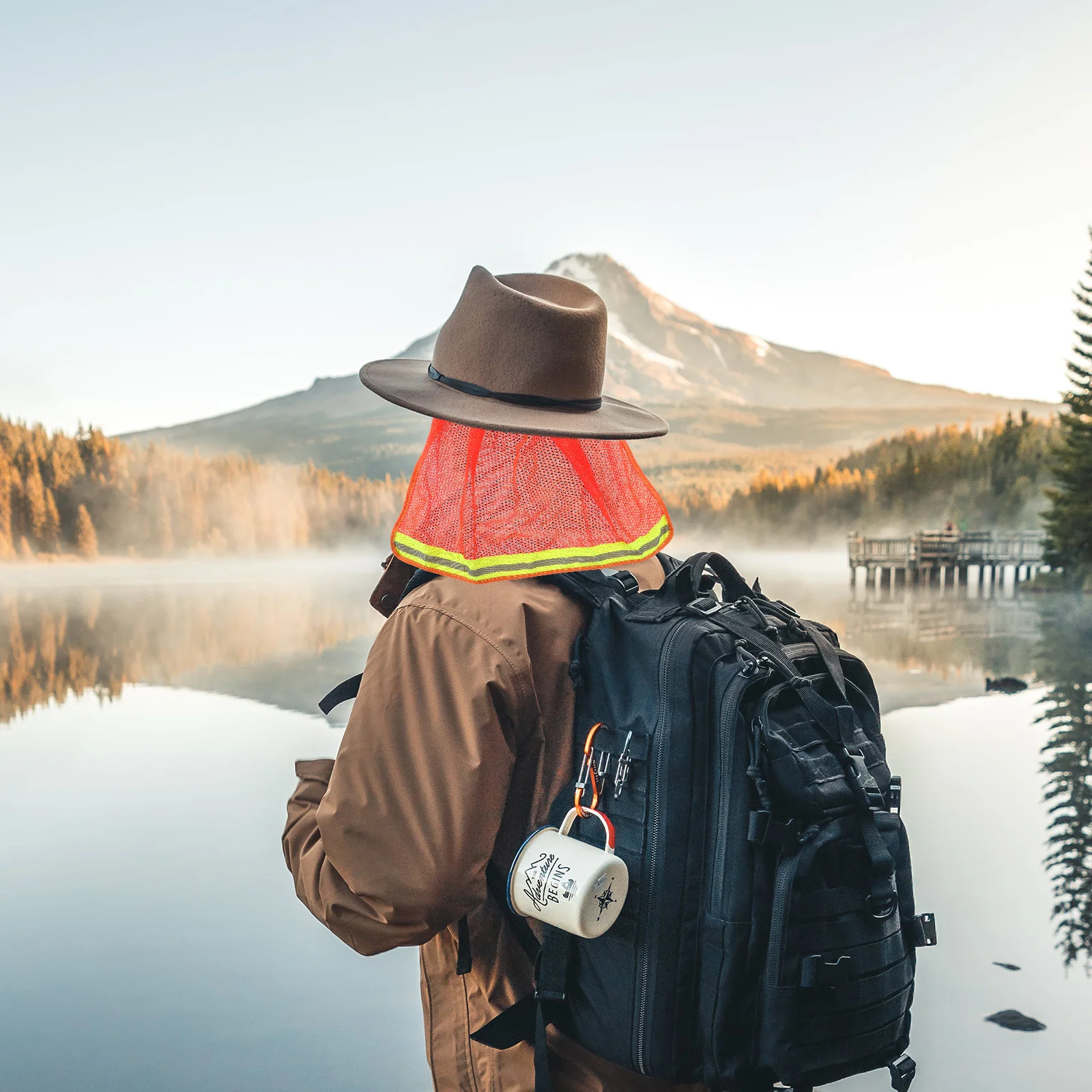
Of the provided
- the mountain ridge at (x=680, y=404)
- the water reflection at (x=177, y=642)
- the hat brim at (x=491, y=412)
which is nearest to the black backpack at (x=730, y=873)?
the hat brim at (x=491, y=412)

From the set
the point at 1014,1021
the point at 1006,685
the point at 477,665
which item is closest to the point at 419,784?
the point at 477,665

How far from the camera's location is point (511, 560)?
143 cm

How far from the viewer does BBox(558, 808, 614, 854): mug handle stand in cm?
125

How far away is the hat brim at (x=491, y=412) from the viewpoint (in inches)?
56.4

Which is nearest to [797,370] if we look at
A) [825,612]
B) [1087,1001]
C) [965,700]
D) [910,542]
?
[910,542]

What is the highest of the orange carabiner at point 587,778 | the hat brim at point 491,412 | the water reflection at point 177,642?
the hat brim at point 491,412

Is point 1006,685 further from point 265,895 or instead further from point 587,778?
point 587,778

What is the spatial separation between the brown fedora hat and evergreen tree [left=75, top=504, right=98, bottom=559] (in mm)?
32597

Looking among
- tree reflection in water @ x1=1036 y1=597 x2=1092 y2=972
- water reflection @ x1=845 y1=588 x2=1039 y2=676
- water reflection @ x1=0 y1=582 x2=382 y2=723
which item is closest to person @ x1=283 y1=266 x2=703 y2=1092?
tree reflection in water @ x1=1036 y1=597 x2=1092 y2=972

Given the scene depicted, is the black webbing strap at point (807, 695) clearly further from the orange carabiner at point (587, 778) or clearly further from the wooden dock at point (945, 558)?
the wooden dock at point (945, 558)

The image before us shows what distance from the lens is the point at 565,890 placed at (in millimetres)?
1211

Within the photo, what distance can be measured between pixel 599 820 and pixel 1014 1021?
3450mm

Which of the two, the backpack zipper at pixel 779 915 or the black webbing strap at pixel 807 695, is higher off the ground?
the black webbing strap at pixel 807 695

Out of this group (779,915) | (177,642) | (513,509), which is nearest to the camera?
(779,915)
